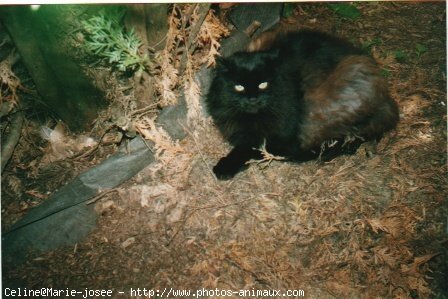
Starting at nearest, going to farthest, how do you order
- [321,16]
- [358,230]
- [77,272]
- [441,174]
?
[77,272]
[358,230]
[441,174]
[321,16]

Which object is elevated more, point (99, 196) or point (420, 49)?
point (420, 49)

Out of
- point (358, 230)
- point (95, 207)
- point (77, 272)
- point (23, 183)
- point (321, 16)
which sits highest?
point (321, 16)

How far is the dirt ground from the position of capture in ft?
6.01

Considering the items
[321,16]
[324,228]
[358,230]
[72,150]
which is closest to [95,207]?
[72,150]

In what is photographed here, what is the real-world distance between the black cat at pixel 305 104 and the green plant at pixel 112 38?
51 cm

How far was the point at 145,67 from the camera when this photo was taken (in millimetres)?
2035

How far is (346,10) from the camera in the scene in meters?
2.85

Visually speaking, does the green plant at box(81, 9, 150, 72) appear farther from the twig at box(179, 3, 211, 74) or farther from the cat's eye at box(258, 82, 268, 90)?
the cat's eye at box(258, 82, 268, 90)

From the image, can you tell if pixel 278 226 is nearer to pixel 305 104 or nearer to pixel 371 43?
pixel 305 104

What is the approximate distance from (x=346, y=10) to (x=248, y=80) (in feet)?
4.95

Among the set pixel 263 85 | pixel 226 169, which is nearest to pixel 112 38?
pixel 263 85

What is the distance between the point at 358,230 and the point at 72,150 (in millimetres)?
1845

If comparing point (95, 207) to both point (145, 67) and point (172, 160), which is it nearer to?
point (172, 160)

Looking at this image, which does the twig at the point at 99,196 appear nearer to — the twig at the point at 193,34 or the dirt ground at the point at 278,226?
the dirt ground at the point at 278,226
